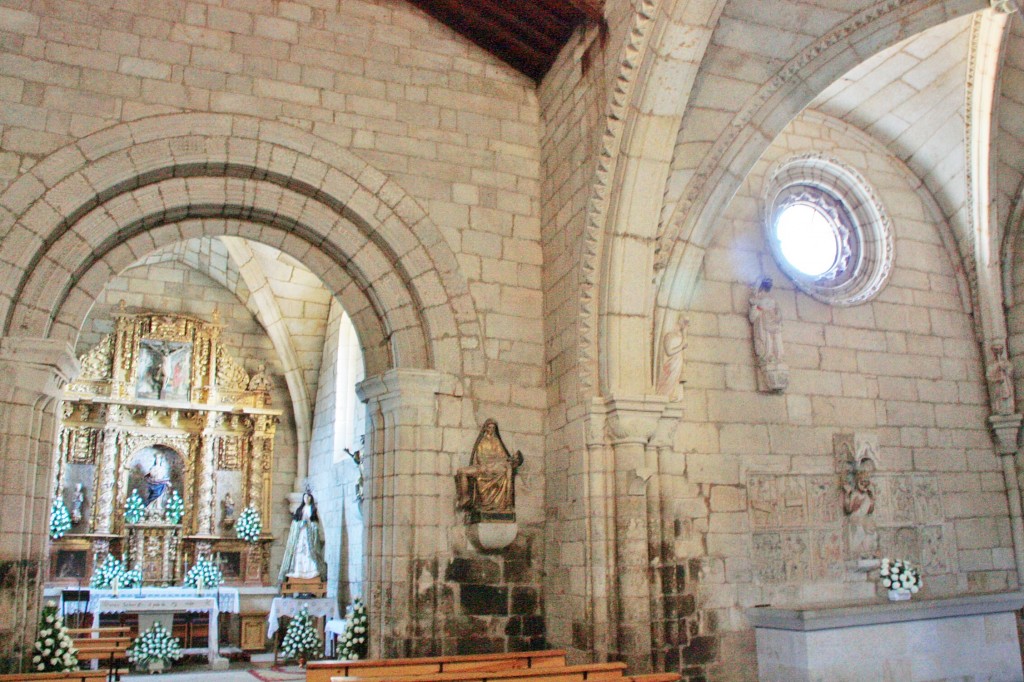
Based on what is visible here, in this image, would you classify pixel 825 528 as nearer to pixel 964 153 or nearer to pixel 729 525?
pixel 729 525

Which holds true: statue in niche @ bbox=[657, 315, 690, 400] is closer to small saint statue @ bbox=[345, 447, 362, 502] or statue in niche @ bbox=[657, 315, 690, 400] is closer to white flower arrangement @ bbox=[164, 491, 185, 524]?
small saint statue @ bbox=[345, 447, 362, 502]

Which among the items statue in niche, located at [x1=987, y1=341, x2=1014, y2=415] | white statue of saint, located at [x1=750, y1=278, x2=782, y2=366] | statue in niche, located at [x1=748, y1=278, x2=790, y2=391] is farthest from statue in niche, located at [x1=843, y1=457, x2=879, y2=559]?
statue in niche, located at [x1=987, y1=341, x2=1014, y2=415]

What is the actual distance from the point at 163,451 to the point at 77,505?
1215mm

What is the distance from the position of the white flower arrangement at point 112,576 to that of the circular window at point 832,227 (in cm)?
790

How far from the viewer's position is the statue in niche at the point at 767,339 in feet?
26.2

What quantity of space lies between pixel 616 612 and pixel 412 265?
308 centimetres

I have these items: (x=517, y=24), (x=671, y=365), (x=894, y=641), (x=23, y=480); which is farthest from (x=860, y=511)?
(x=23, y=480)

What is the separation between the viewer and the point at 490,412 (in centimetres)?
744

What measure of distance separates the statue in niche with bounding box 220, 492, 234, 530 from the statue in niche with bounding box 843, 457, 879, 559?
7.28m

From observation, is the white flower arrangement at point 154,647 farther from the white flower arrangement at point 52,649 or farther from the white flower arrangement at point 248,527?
the white flower arrangement at point 52,649

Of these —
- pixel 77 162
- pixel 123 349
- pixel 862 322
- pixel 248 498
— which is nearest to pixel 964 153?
pixel 862 322

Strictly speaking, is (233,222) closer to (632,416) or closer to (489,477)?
(489,477)

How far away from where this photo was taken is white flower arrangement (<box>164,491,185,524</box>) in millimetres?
11180

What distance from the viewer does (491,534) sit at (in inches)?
279
